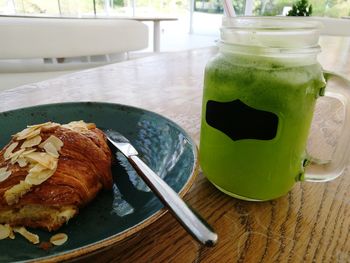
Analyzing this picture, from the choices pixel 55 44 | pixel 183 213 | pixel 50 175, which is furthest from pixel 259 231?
pixel 55 44

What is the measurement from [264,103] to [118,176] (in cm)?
20

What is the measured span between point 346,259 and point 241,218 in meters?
0.10

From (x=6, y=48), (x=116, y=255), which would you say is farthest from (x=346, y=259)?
(x=6, y=48)

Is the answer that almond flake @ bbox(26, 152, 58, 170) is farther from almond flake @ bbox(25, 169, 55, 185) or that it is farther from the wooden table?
the wooden table

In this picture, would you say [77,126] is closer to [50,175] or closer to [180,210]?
[50,175]

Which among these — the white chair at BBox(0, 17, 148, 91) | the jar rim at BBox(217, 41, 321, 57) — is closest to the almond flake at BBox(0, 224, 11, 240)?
the jar rim at BBox(217, 41, 321, 57)

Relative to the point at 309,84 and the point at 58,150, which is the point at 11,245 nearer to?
the point at 58,150

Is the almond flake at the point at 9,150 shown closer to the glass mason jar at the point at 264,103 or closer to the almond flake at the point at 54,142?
the almond flake at the point at 54,142

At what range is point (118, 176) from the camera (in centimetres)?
39

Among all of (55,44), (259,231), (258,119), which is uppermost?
(258,119)

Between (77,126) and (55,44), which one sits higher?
(77,126)

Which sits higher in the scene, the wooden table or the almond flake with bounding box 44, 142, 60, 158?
the almond flake with bounding box 44, 142, 60, 158

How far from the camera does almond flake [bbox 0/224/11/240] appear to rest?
29cm

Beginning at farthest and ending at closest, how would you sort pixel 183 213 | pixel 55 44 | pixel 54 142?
pixel 55 44
pixel 54 142
pixel 183 213
